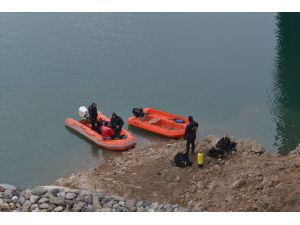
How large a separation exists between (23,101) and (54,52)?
8.06m

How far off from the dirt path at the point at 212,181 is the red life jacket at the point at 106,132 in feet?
6.50

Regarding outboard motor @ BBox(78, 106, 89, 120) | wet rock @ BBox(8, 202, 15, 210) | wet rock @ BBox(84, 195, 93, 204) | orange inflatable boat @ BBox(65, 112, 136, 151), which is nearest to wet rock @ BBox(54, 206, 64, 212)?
wet rock @ BBox(84, 195, 93, 204)

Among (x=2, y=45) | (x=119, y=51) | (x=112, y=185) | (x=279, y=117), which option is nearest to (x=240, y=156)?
(x=112, y=185)

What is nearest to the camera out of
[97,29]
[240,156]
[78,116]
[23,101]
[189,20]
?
[240,156]

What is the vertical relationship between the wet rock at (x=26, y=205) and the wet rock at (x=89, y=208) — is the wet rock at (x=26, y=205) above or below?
below

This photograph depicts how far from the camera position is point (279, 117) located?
24.6 m

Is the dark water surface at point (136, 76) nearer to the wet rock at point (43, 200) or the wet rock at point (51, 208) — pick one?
the wet rock at point (43, 200)

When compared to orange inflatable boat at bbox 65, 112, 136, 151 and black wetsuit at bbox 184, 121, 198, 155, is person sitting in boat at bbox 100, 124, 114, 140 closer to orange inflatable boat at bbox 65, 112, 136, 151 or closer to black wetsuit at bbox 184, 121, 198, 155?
orange inflatable boat at bbox 65, 112, 136, 151

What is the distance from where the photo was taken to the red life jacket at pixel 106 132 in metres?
20.9

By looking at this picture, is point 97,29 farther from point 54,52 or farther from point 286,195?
point 286,195

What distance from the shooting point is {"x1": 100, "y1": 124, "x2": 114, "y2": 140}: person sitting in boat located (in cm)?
2089

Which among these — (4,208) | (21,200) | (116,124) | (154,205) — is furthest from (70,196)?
(116,124)

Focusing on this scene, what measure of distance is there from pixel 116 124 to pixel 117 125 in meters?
0.06

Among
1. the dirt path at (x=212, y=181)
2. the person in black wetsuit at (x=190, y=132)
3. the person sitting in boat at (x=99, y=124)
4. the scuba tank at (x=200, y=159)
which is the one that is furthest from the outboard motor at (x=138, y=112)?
the scuba tank at (x=200, y=159)
